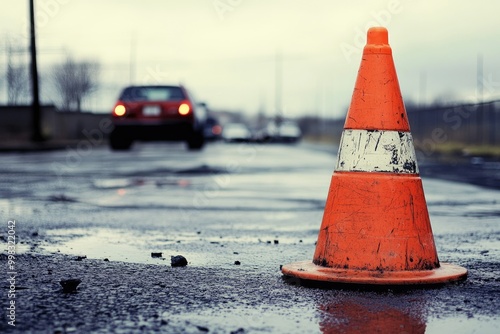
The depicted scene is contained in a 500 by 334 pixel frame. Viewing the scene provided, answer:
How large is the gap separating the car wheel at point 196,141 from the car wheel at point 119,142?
5.06ft

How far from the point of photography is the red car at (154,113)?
18.9 meters

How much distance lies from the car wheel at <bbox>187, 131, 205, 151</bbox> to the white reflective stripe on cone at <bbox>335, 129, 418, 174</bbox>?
54.7ft

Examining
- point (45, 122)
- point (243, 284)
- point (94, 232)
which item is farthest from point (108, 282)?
point (45, 122)

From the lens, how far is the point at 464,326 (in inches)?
122

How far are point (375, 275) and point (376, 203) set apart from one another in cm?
40

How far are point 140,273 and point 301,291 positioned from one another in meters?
0.86

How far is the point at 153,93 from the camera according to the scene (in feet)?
63.3

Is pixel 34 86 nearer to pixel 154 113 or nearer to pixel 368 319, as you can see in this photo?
pixel 154 113

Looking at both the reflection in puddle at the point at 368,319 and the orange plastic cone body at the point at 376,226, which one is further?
the orange plastic cone body at the point at 376,226

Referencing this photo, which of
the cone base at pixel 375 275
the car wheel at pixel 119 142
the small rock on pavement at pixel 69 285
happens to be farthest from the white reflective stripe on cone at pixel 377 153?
the car wheel at pixel 119 142

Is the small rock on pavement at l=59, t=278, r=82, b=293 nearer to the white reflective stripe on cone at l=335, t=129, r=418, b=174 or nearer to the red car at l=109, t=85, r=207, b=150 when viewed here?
the white reflective stripe on cone at l=335, t=129, r=418, b=174

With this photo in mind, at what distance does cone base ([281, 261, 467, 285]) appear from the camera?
3.91 meters

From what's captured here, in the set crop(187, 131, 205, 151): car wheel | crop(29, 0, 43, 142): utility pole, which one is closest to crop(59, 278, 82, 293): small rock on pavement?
crop(187, 131, 205, 151): car wheel

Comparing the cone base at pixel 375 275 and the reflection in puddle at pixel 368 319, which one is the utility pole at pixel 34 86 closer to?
the cone base at pixel 375 275
